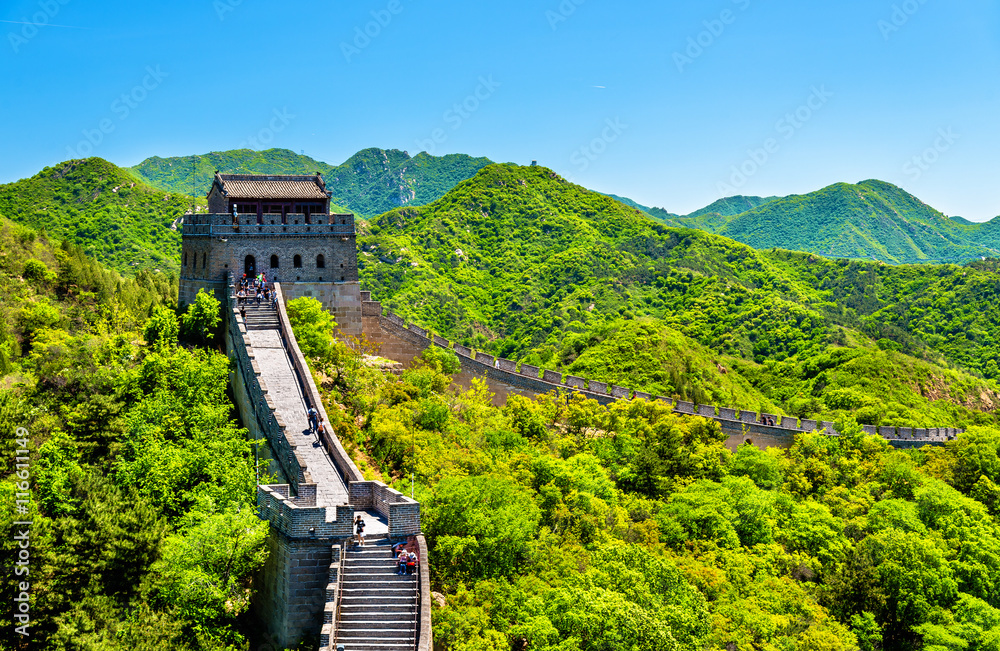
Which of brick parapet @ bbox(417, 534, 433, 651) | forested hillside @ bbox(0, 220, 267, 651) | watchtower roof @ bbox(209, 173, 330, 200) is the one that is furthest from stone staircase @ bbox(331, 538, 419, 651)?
watchtower roof @ bbox(209, 173, 330, 200)

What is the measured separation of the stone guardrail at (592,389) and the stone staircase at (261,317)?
736 cm

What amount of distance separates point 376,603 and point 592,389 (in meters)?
27.4

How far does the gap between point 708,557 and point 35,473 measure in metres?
20.4

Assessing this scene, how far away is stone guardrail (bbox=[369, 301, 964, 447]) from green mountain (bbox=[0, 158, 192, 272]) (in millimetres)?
62673

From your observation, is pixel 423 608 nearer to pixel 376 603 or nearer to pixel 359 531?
pixel 376 603

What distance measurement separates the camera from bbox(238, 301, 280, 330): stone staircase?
3058cm

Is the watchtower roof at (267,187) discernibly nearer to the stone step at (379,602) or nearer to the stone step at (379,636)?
the stone step at (379,602)

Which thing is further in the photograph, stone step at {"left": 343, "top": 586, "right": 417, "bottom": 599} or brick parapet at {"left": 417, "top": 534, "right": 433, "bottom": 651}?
stone step at {"left": 343, "top": 586, "right": 417, "bottom": 599}

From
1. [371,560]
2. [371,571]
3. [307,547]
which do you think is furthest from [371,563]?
[307,547]

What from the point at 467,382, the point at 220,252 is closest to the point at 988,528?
the point at 467,382

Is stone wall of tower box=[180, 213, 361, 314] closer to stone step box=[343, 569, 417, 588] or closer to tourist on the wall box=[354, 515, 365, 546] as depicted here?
tourist on the wall box=[354, 515, 365, 546]

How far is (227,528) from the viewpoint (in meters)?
18.4

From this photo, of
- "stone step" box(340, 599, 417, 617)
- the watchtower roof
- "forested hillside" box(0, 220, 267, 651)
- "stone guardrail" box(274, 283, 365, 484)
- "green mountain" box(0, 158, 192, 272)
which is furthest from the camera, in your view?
"green mountain" box(0, 158, 192, 272)

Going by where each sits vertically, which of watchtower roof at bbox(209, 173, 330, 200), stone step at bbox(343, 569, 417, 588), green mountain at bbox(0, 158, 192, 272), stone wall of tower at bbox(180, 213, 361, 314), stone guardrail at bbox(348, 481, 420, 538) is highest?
green mountain at bbox(0, 158, 192, 272)
